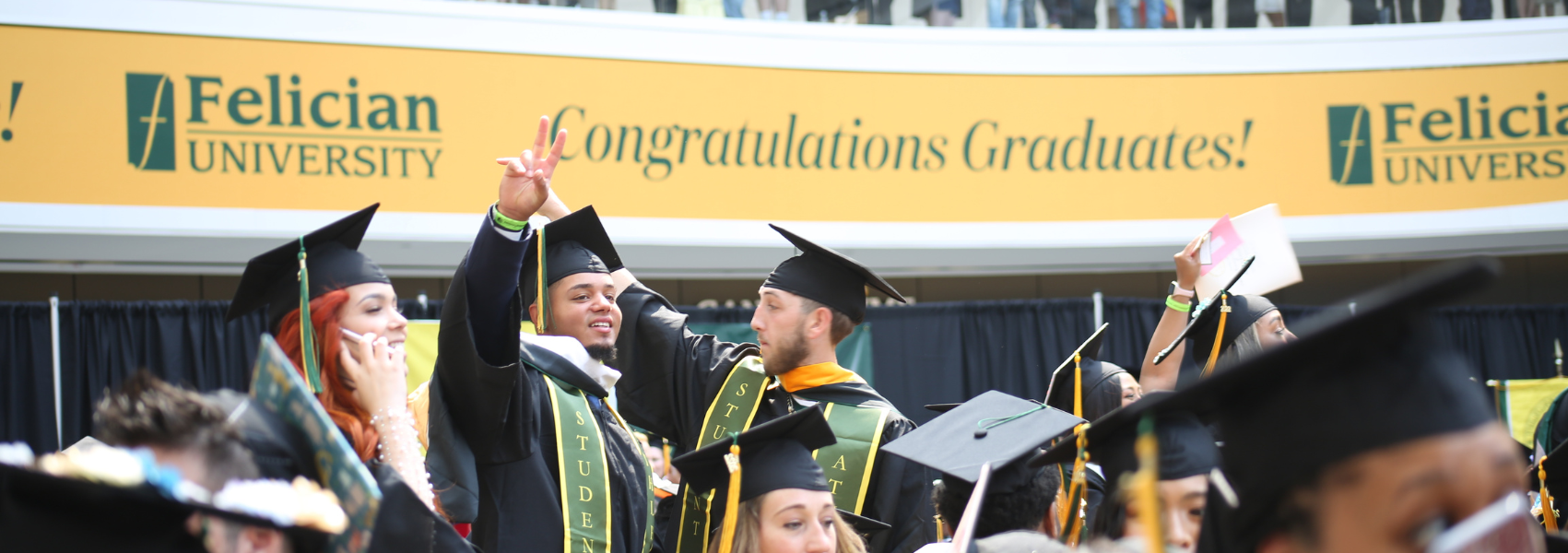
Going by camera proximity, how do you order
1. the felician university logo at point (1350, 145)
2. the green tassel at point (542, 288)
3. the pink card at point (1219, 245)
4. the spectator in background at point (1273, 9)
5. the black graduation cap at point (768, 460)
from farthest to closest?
the spectator in background at point (1273, 9), the felician university logo at point (1350, 145), the pink card at point (1219, 245), the green tassel at point (542, 288), the black graduation cap at point (768, 460)

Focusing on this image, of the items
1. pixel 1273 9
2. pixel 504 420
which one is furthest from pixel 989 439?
pixel 1273 9

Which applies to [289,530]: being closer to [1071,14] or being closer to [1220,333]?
[1220,333]

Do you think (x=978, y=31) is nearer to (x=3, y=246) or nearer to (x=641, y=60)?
(x=641, y=60)

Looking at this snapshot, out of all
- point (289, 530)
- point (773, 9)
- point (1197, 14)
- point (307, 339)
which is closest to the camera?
point (289, 530)

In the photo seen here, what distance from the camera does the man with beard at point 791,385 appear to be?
2961mm

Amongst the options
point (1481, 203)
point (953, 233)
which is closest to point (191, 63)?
point (953, 233)

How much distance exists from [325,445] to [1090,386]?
2843 mm

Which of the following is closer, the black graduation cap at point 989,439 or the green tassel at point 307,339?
the green tassel at point 307,339

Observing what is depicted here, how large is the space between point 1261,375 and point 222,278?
6724 millimetres

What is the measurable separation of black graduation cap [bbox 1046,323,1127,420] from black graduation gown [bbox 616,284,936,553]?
23.6 inches

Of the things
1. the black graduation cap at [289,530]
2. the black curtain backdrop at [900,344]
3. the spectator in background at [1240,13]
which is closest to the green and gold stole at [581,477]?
the black graduation cap at [289,530]

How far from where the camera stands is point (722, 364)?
10.5 feet

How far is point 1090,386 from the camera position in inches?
144

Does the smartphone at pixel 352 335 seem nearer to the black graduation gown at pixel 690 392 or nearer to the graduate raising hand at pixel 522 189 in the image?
the graduate raising hand at pixel 522 189
